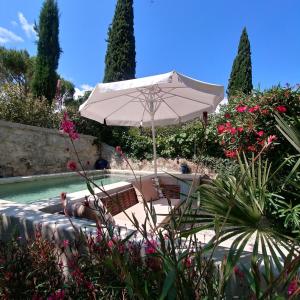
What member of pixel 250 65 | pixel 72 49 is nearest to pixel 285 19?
pixel 250 65

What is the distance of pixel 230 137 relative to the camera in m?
5.43

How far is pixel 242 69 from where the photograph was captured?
849 inches

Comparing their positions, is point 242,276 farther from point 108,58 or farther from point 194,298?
point 108,58

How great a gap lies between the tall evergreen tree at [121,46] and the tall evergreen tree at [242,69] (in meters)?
8.74

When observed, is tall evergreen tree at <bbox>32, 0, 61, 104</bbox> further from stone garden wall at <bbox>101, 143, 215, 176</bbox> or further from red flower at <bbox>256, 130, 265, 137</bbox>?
red flower at <bbox>256, 130, 265, 137</bbox>

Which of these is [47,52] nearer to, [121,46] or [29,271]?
[121,46]

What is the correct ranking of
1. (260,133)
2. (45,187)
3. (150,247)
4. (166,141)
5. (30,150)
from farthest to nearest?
1. (166,141)
2. (30,150)
3. (45,187)
4. (260,133)
5. (150,247)

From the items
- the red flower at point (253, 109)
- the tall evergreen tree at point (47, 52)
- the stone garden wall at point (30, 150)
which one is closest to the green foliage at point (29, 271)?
the red flower at point (253, 109)

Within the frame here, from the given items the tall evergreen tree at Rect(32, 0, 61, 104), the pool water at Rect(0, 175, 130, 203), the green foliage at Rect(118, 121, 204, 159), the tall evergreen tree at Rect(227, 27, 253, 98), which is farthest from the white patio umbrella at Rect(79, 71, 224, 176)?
the tall evergreen tree at Rect(227, 27, 253, 98)

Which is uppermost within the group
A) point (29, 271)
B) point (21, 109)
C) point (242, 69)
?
point (242, 69)

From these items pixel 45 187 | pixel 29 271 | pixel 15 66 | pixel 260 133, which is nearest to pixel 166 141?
pixel 45 187

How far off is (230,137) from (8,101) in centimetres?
1042

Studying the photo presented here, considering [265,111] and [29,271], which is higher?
[265,111]

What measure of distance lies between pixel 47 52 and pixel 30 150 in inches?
312
